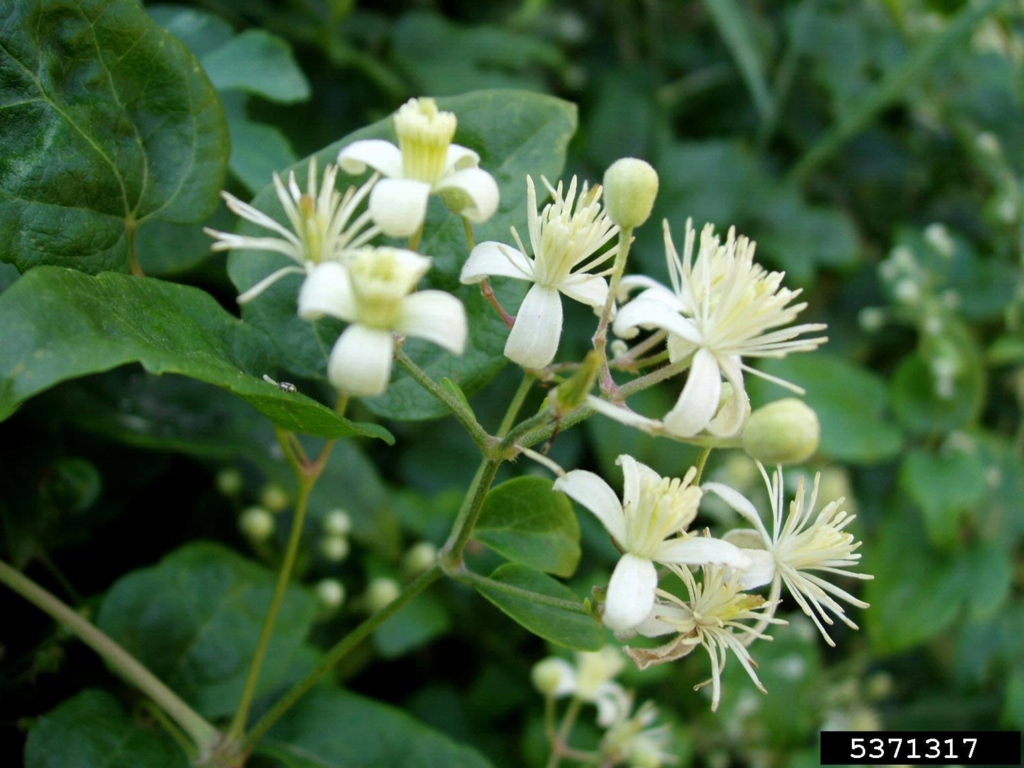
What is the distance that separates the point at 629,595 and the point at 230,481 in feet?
2.80

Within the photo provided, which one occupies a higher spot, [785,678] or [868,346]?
[868,346]

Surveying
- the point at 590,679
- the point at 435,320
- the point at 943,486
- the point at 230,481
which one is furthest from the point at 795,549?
the point at 943,486

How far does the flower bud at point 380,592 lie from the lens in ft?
4.70

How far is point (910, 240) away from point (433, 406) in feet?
6.11

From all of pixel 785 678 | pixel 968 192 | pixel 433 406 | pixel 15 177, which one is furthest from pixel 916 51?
pixel 15 177

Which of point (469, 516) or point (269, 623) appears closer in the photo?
point (469, 516)

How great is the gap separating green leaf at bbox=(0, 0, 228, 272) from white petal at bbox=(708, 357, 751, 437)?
1.87 feet

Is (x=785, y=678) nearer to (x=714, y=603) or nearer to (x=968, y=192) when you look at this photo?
(x=714, y=603)

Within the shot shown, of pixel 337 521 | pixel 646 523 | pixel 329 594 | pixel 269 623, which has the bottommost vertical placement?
pixel 329 594

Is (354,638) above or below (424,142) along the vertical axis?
below

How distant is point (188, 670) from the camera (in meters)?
1.09

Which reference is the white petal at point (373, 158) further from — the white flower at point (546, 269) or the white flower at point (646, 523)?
the white flower at point (646, 523)

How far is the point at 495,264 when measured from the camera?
0.82 m

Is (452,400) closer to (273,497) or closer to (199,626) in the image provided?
(199,626)
